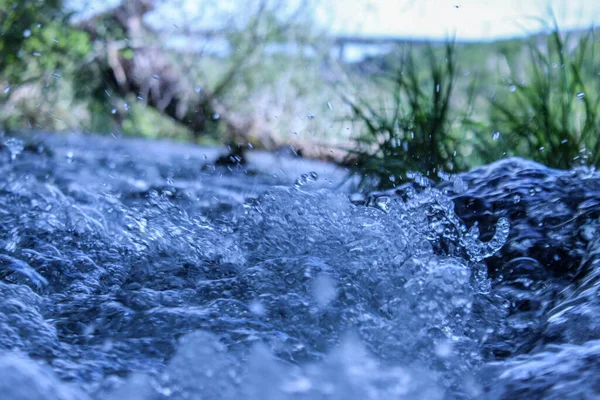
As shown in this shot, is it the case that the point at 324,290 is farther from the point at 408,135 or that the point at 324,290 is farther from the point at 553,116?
the point at 553,116

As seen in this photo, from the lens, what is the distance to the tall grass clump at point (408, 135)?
9.41 feet

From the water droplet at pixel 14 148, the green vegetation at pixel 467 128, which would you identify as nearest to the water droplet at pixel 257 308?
the green vegetation at pixel 467 128

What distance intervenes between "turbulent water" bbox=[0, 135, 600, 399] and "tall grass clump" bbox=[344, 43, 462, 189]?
755mm

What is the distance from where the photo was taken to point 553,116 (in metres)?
3.06

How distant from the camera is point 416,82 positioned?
10.1 ft

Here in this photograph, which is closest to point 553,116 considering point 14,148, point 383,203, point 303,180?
→ point 383,203

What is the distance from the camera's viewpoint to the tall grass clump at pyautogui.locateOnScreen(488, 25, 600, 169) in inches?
114

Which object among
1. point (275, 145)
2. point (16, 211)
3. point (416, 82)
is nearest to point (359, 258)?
point (16, 211)

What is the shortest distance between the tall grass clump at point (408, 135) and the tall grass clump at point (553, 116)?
30cm

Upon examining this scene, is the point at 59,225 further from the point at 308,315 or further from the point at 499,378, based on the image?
the point at 499,378

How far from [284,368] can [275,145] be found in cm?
495

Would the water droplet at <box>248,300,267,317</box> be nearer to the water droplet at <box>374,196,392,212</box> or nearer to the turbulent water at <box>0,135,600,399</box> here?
the turbulent water at <box>0,135,600,399</box>

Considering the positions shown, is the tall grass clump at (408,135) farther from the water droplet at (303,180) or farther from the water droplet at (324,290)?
the water droplet at (324,290)

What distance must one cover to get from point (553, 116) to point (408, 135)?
65 centimetres
